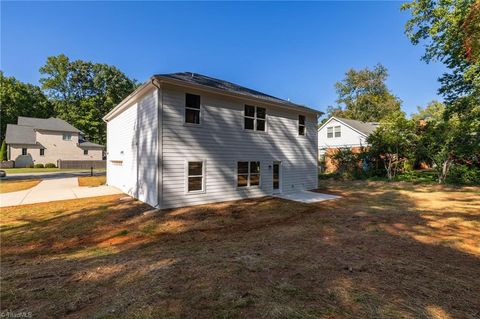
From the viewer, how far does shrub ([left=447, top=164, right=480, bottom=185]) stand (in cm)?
1451

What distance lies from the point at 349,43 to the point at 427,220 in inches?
560

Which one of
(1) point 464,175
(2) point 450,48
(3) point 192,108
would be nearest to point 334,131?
(1) point 464,175

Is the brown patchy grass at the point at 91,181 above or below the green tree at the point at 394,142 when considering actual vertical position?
below

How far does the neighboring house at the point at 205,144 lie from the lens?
8531 mm

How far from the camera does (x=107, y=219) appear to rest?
24.1ft

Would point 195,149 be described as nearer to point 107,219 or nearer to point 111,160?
point 107,219

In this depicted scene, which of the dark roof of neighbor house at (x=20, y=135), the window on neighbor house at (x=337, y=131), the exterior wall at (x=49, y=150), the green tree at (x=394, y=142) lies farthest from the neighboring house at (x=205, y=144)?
the dark roof of neighbor house at (x=20, y=135)

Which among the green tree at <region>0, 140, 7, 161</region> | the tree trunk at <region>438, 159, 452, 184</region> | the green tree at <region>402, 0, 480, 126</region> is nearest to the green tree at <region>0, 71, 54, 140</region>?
the green tree at <region>0, 140, 7, 161</region>

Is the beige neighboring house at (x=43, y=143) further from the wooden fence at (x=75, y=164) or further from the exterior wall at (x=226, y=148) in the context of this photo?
the exterior wall at (x=226, y=148)

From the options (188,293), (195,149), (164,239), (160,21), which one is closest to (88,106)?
(160,21)

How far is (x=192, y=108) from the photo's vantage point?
30.0 ft

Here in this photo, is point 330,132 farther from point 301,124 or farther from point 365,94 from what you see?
point 365,94

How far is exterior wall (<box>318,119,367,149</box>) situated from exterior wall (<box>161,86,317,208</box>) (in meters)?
13.3

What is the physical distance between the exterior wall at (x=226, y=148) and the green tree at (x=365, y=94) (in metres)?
32.5
